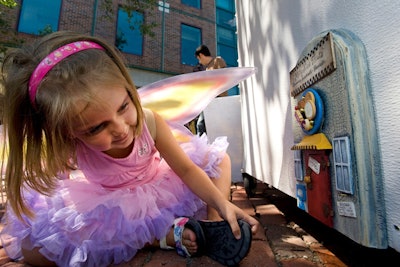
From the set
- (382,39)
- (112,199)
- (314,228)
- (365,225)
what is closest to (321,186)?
(365,225)

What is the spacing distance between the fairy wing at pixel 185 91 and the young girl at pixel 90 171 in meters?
0.27

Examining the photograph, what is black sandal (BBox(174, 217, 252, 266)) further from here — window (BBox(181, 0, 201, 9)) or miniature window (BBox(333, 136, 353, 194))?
window (BBox(181, 0, 201, 9))

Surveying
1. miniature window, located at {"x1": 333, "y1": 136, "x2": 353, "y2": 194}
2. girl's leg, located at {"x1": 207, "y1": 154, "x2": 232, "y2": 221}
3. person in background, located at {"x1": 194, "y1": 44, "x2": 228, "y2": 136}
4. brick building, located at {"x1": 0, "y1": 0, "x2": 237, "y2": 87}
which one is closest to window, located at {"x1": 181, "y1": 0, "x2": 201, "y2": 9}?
brick building, located at {"x1": 0, "y1": 0, "x2": 237, "y2": 87}

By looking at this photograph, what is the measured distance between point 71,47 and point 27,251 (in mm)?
744

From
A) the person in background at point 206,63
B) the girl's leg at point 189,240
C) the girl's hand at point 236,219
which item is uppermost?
the person in background at point 206,63

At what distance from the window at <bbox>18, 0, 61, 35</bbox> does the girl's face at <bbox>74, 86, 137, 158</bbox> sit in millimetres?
7639

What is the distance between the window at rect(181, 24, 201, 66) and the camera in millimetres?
9688

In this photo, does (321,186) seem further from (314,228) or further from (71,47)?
(71,47)

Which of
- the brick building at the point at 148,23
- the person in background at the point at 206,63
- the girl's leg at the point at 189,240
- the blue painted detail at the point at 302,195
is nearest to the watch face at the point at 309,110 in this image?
the blue painted detail at the point at 302,195

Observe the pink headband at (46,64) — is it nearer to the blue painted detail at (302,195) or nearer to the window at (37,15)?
the blue painted detail at (302,195)

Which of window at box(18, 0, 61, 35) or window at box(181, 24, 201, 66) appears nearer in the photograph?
window at box(18, 0, 61, 35)

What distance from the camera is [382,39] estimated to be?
0.53 m

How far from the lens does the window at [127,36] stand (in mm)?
8422

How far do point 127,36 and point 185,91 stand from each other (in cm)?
813
